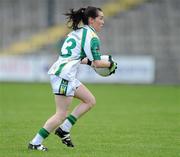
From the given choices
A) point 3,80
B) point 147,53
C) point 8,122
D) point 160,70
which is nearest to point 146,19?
point 147,53

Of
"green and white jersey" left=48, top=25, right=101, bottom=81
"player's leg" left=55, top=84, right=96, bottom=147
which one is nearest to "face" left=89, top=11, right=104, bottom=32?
"green and white jersey" left=48, top=25, right=101, bottom=81

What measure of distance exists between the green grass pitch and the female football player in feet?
1.37

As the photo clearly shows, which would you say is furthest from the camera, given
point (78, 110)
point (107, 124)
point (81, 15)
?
point (107, 124)

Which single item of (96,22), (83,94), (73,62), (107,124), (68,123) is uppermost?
(96,22)

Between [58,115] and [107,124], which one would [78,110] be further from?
[107,124]

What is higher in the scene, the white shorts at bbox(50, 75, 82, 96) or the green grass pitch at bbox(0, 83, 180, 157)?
the white shorts at bbox(50, 75, 82, 96)

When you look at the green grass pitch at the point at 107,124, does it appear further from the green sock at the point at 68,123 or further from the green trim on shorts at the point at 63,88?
the green trim on shorts at the point at 63,88

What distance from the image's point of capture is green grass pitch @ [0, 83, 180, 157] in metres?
9.58

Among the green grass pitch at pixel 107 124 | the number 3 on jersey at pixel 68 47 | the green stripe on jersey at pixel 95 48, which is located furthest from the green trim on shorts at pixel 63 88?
the green grass pitch at pixel 107 124

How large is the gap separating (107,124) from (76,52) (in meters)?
4.64

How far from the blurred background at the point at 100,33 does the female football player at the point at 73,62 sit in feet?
69.3

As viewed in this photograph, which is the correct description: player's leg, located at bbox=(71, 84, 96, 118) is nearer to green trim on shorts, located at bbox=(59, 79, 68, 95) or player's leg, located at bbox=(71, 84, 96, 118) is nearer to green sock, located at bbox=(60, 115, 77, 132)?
green sock, located at bbox=(60, 115, 77, 132)

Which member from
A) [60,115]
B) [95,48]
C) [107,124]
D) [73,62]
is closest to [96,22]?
[95,48]

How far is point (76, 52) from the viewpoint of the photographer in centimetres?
941
